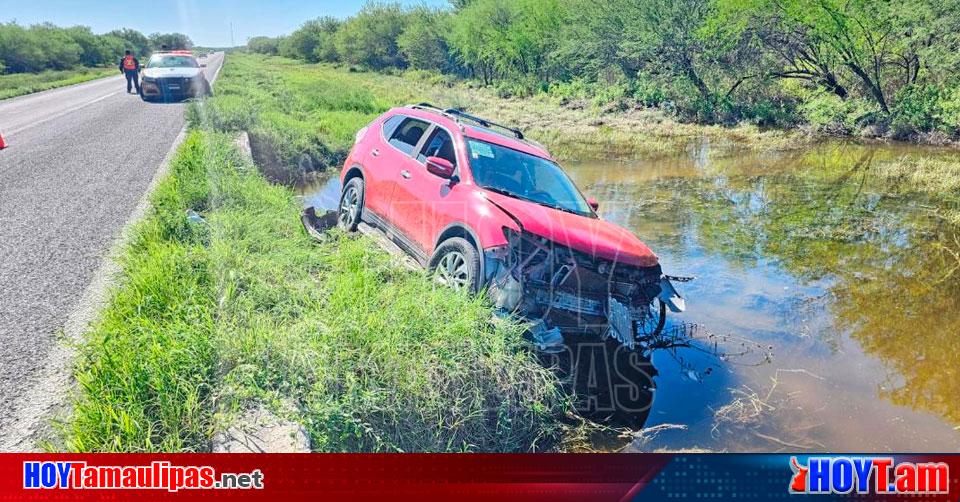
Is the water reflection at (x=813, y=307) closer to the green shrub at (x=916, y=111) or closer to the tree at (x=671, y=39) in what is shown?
the green shrub at (x=916, y=111)

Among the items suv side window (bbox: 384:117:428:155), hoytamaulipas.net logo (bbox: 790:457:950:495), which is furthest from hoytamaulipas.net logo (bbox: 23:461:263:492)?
suv side window (bbox: 384:117:428:155)

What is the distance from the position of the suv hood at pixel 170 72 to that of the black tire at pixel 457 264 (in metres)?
15.0

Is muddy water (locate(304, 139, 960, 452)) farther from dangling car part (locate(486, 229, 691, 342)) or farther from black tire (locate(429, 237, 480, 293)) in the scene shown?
black tire (locate(429, 237, 480, 293))

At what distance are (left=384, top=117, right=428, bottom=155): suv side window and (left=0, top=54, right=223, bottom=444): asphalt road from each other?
9.39 ft

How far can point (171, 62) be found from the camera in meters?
16.8

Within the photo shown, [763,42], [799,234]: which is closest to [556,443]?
[799,234]

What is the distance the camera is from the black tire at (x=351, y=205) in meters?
6.30

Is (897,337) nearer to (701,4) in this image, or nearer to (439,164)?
(439,164)

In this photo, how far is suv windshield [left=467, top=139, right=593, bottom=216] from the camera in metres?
5.09

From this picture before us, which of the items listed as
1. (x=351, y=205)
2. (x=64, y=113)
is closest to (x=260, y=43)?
(x=351, y=205)

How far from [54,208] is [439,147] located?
416 cm

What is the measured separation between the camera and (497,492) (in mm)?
2248

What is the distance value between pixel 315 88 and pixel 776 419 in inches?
673

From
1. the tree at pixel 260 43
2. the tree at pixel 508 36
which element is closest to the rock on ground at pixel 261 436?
the tree at pixel 260 43
